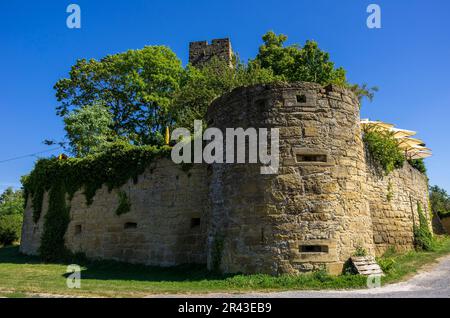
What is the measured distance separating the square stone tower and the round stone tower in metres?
22.2

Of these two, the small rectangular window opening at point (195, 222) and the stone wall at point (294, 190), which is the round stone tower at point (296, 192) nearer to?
the stone wall at point (294, 190)

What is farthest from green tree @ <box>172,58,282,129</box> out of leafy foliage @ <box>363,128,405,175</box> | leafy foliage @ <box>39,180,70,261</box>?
leafy foliage @ <box>363,128,405,175</box>

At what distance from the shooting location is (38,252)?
17.4 metres

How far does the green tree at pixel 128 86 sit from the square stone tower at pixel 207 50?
15.9 ft

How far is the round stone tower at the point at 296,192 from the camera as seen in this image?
9148mm

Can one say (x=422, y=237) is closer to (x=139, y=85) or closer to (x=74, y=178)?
(x=74, y=178)

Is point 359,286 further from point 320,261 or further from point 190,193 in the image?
point 190,193

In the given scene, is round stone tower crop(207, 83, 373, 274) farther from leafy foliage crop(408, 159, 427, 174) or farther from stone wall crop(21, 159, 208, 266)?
leafy foliage crop(408, 159, 427, 174)

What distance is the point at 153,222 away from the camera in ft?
45.9

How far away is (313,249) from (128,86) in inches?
849

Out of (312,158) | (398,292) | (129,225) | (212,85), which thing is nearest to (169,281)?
(312,158)

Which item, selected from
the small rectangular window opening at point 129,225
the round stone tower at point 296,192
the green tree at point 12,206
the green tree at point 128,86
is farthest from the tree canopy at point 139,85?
the green tree at point 12,206

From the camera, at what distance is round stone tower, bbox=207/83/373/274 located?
9148mm
